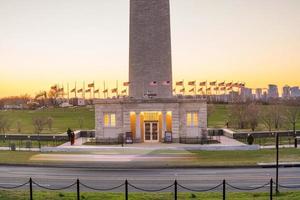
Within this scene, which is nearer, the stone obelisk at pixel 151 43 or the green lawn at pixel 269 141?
the green lawn at pixel 269 141

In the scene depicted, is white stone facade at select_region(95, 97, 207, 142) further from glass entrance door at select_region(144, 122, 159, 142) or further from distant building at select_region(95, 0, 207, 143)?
glass entrance door at select_region(144, 122, 159, 142)

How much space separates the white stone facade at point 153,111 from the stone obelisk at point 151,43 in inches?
102

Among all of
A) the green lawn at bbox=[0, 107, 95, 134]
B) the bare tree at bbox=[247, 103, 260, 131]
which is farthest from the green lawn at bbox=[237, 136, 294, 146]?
the green lawn at bbox=[0, 107, 95, 134]

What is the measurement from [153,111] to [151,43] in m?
7.08

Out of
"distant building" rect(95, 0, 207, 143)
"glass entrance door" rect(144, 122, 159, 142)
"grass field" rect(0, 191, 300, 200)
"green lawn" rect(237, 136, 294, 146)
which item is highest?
"distant building" rect(95, 0, 207, 143)

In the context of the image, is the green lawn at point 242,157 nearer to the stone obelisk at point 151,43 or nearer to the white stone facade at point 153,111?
the white stone facade at point 153,111

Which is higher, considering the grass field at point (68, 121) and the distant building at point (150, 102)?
the distant building at point (150, 102)

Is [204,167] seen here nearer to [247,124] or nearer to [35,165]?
[35,165]

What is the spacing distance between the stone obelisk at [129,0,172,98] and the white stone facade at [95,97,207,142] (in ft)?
8.47

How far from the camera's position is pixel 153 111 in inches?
1864

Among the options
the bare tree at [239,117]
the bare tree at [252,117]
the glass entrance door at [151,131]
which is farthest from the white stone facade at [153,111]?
the bare tree at [239,117]

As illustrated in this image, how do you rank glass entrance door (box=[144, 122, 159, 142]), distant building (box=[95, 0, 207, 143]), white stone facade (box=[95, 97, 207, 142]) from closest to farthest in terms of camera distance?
1. white stone facade (box=[95, 97, 207, 142])
2. distant building (box=[95, 0, 207, 143])
3. glass entrance door (box=[144, 122, 159, 142])

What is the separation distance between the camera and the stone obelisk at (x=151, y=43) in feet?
159

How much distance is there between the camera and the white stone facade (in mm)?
47156
